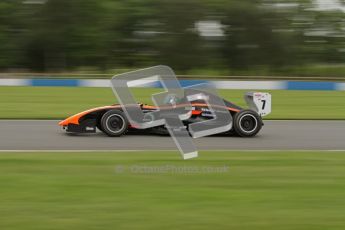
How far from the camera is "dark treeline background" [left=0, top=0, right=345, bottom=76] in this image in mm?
33188

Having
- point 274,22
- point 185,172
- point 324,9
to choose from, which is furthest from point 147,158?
point 324,9

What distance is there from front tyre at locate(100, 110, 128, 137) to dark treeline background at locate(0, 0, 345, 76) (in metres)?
24.1

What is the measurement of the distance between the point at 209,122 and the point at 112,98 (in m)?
8.13

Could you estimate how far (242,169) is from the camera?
656 centimetres

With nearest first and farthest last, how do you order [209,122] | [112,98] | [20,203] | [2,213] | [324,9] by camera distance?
[2,213]
[20,203]
[209,122]
[112,98]
[324,9]

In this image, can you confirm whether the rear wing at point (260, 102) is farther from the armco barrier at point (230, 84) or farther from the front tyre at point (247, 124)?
the armco barrier at point (230, 84)

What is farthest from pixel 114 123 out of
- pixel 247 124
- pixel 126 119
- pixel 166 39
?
pixel 166 39

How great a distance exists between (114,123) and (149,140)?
2.11 feet

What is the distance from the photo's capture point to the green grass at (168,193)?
450cm

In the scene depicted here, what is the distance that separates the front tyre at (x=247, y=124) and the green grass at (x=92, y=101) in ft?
11.8

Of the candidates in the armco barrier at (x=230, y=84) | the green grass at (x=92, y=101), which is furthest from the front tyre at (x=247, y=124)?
the armco barrier at (x=230, y=84)

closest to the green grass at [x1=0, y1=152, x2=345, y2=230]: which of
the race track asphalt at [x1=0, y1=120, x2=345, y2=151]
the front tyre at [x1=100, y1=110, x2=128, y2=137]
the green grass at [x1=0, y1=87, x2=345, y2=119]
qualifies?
the race track asphalt at [x1=0, y1=120, x2=345, y2=151]

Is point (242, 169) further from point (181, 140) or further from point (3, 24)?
point (3, 24)

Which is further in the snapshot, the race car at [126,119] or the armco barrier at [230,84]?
the armco barrier at [230,84]
